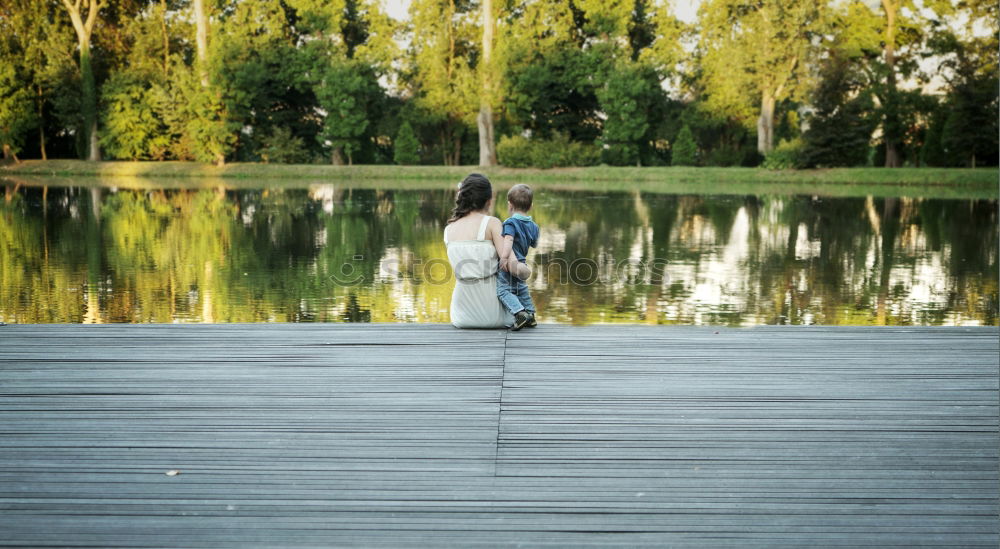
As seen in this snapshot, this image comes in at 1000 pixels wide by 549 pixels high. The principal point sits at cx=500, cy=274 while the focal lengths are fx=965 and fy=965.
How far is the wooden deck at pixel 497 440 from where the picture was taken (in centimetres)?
263

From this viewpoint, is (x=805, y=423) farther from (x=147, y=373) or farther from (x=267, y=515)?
(x=147, y=373)

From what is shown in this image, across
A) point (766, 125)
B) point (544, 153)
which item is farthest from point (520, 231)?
point (544, 153)

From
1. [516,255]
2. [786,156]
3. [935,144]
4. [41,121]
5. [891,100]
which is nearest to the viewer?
[516,255]

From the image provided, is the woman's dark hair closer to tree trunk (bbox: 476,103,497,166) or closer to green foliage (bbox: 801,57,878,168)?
green foliage (bbox: 801,57,878,168)

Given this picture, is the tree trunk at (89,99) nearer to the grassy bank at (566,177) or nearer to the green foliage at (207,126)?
the grassy bank at (566,177)

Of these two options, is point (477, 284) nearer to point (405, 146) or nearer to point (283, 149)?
point (405, 146)

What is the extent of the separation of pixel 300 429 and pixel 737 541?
5.07 feet

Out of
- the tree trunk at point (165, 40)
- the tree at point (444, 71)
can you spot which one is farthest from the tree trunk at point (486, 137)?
the tree trunk at point (165, 40)

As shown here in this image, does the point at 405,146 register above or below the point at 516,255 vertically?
above

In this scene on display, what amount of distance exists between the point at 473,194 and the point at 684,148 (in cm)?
3066

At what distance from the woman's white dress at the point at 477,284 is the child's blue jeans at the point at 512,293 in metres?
0.05

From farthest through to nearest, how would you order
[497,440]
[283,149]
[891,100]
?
[283,149] < [891,100] < [497,440]

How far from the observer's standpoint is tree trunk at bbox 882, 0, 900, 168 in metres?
31.2

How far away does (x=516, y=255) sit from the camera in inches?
204
